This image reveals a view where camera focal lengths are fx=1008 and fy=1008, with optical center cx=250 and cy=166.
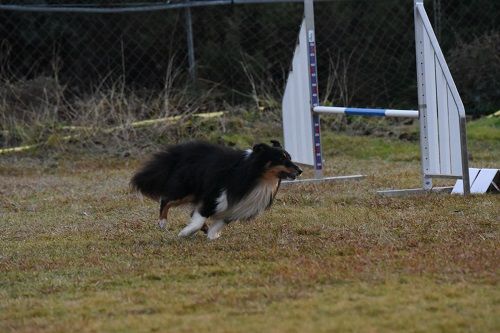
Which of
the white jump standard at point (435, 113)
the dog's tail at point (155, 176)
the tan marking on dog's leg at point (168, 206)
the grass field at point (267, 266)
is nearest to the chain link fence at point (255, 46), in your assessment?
the grass field at point (267, 266)

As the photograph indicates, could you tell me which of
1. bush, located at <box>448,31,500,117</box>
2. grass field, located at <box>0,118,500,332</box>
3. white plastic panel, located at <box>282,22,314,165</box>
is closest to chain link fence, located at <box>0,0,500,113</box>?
bush, located at <box>448,31,500,117</box>

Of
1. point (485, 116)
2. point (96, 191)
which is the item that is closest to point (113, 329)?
point (96, 191)

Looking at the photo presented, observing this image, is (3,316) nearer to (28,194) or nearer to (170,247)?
(170,247)

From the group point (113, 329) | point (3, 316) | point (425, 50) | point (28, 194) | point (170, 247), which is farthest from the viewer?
point (28, 194)

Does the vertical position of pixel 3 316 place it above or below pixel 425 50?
below

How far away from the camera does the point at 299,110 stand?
10.0 m

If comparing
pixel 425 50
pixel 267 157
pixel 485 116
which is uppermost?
pixel 425 50

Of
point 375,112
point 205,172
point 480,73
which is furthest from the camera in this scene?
point 480,73

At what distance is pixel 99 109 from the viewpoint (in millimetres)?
13539

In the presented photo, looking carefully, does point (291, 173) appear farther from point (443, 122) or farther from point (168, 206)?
point (443, 122)

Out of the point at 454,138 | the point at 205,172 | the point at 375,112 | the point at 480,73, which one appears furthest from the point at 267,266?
the point at 480,73

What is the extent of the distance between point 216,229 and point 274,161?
24.3 inches

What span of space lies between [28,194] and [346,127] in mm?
5397

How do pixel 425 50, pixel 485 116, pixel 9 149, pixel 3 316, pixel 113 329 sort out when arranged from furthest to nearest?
pixel 485 116 → pixel 9 149 → pixel 425 50 → pixel 3 316 → pixel 113 329
